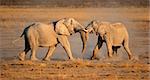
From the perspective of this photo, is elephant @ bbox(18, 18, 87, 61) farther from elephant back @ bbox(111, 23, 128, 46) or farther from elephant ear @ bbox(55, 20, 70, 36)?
elephant back @ bbox(111, 23, 128, 46)

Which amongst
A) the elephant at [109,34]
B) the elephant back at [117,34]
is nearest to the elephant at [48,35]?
the elephant at [109,34]

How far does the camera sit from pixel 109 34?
54.1 ft

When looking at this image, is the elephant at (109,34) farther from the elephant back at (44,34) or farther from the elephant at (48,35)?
the elephant back at (44,34)

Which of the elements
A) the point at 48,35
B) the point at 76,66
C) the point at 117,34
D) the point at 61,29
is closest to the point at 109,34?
the point at 117,34

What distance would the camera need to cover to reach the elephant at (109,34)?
16.3m

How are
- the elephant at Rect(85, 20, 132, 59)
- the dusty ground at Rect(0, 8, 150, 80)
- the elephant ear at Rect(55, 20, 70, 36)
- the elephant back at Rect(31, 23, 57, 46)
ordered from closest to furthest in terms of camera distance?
the dusty ground at Rect(0, 8, 150, 80) → the elephant back at Rect(31, 23, 57, 46) → the elephant ear at Rect(55, 20, 70, 36) → the elephant at Rect(85, 20, 132, 59)

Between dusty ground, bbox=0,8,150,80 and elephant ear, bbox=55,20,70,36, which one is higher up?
elephant ear, bbox=55,20,70,36

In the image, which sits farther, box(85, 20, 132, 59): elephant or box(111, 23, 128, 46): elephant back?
box(111, 23, 128, 46): elephant back

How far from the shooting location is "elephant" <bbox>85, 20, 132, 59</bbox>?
1634 cm

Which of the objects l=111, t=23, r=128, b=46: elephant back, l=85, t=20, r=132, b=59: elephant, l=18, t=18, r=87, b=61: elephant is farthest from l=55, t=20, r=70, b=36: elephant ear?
l=111, t=23, r=128, b=46: elephant back

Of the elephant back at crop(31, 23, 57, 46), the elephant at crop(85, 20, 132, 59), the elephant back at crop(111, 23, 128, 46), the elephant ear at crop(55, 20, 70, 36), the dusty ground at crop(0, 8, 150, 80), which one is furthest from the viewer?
the elephant back at crop(111, 23, 128, 46)

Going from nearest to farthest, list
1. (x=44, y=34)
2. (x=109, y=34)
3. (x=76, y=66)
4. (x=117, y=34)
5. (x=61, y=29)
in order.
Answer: (x=76, y=66), (x=44, y=34), (x=61, y=29), (x=109, y=34), (x=117, y=34)

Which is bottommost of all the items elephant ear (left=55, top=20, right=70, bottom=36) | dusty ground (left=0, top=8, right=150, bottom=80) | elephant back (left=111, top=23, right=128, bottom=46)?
dusty ground (left=0, top=8, right=150, bottom=80)

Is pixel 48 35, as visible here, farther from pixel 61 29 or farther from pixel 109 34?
pixel 109 34
